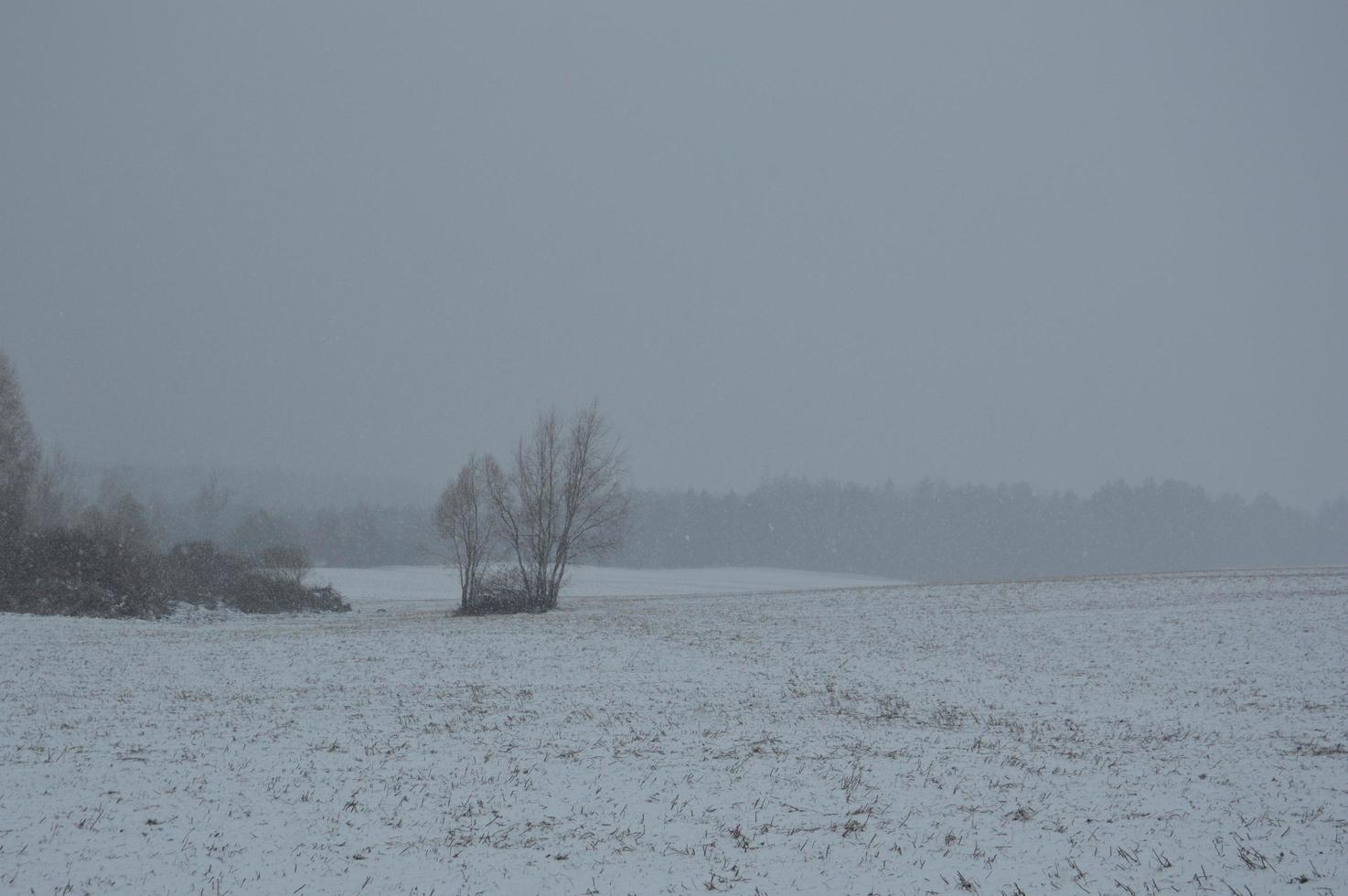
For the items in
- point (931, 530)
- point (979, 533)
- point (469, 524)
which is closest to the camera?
point (469, 524)

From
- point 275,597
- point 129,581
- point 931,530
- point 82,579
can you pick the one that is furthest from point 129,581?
point 931,530

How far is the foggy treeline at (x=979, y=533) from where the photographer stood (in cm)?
12562

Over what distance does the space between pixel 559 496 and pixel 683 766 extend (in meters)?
33.3

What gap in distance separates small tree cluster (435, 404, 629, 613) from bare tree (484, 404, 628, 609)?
0.05 metres

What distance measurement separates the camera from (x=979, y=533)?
13088 cm

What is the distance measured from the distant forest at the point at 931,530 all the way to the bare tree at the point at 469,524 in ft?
250

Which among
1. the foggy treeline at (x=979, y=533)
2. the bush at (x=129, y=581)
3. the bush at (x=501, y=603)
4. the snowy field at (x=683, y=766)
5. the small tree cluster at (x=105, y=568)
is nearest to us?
the snowy field at (x=683, y=766)

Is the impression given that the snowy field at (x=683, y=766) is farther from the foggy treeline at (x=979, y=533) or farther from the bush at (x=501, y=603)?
the foggy treeline at (x=979, y=533)

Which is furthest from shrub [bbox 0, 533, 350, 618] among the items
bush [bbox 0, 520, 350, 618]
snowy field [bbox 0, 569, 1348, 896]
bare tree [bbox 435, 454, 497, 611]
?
snowy field [bbox 0, 569, 1348, 896]

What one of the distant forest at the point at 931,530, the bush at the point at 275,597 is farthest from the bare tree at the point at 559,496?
the distant forest at the point at 931,530

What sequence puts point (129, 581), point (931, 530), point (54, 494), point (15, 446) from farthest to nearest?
point (931, 530)
point (54, 494)
point (15, 446)
point (129, 581)

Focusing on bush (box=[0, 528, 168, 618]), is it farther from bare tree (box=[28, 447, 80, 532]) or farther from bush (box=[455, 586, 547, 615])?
bush (box=[455, 586, 547, 615])

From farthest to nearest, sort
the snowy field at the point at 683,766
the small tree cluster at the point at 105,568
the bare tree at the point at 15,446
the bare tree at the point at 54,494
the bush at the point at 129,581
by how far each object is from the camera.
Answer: the bare tree at the point at 54,494
the bare tree at the point at 15,446
the small tree cluster at the point at 105,568
the bush at the point at 129,581
the snowy field at the point at 683,766

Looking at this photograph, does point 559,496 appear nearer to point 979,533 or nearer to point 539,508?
point 539,508
